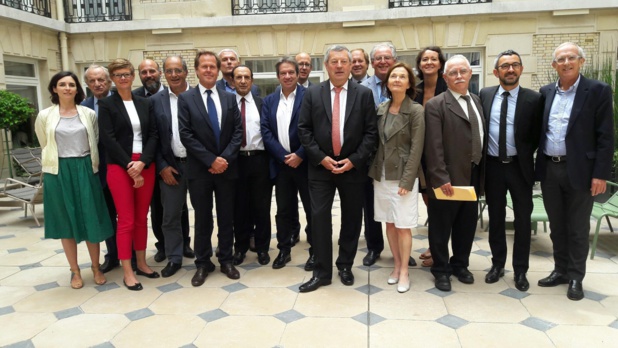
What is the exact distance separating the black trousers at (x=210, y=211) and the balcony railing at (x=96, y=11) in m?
8.85

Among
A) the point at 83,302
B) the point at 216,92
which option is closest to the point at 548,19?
the point at 216,92

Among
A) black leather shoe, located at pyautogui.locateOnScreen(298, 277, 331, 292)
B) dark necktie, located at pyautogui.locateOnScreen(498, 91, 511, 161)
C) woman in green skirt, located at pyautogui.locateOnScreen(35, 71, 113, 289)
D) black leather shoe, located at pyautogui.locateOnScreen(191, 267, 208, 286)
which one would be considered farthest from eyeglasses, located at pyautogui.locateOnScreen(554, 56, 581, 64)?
woman in green skirt, located at pyautogui.locateOnScreen(35, 71, 113, 289)

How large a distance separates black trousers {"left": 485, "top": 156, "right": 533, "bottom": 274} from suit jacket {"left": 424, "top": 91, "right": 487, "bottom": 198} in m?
0.27

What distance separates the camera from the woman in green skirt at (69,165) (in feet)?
12.4

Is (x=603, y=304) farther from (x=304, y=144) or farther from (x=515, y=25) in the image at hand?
(x=515, y=25)

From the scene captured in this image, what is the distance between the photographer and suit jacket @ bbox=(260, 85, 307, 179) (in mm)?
4145

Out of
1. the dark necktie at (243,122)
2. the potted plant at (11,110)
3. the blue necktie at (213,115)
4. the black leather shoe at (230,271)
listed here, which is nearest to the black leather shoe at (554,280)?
the black leather shoe at (230,271)

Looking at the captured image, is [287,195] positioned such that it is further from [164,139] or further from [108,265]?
[108,265]

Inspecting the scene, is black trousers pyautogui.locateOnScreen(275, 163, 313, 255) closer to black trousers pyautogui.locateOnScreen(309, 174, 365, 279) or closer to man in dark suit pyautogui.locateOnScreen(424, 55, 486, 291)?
black trousers pyautogui.locateOnScreen(309, 174, 365, 279)

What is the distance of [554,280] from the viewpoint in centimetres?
379

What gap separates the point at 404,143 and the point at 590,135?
4.48ft

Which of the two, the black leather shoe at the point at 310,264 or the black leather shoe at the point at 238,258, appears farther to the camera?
the black leather shoe at the point at 238,258

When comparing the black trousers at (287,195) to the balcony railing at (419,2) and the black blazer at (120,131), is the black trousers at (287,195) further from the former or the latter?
the balcony railing at (419,2)

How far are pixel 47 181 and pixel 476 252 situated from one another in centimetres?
415
